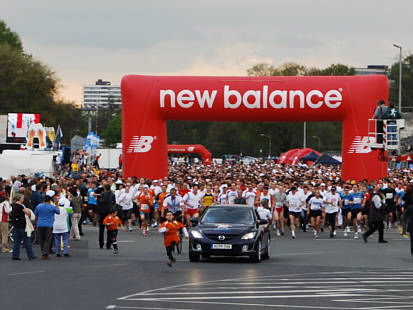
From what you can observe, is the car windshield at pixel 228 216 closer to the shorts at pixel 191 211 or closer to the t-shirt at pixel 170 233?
the t-shirt at pixel 170 233

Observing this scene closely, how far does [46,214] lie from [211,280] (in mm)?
5767

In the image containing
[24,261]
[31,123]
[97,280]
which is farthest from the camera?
[31,123]

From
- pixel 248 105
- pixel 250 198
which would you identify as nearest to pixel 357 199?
pixel 250 198

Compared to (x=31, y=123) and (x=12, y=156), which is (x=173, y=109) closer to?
(x=12, y=156)

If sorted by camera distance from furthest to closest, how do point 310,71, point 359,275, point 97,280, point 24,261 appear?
point 310,71
point 24,261
point 359,275
point 97,280

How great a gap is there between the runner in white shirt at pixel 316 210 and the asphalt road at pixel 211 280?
4280mm

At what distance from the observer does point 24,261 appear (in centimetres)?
1938

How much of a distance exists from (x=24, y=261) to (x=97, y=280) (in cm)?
435

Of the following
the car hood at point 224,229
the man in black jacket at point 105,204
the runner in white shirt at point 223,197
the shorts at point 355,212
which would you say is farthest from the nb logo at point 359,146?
the car hood at point 224,229

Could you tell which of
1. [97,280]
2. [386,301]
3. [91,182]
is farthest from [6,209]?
[386,301]

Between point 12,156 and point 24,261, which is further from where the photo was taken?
point 12,156

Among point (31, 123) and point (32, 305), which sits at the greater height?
point (31, 123)

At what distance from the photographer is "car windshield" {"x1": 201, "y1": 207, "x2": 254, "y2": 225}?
20016 millimetres

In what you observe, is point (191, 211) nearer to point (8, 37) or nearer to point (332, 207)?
point (332, 207)
